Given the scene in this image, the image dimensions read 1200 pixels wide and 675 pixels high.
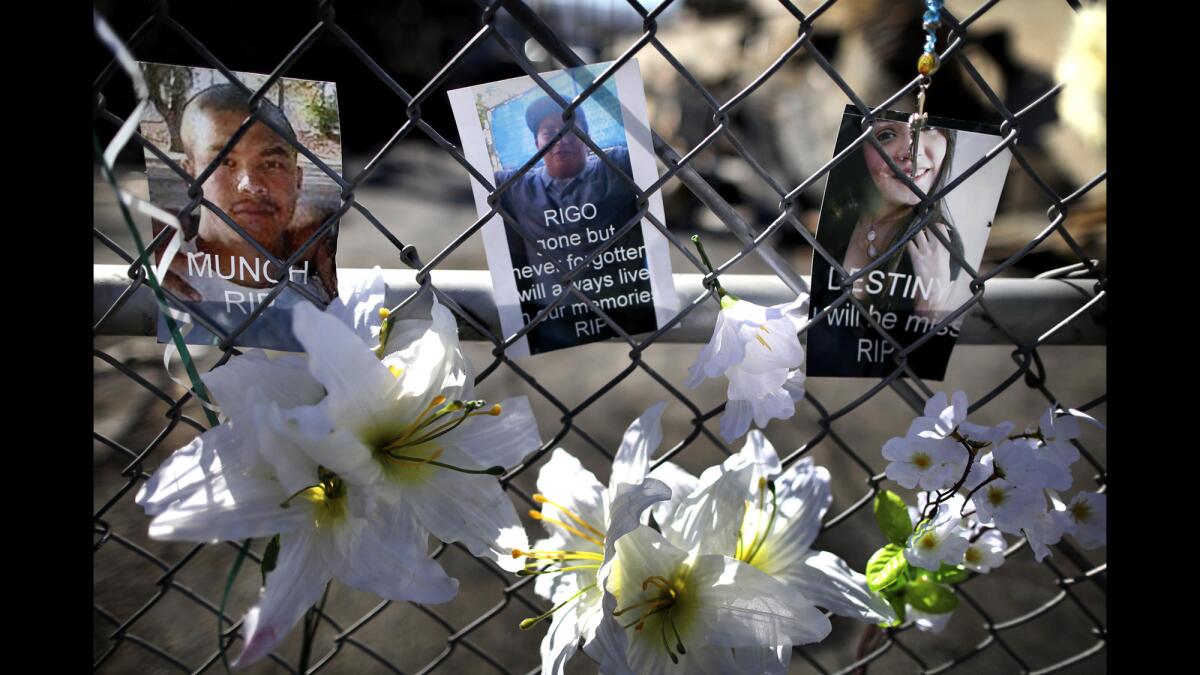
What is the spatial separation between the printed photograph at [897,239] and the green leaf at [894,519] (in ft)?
0.50

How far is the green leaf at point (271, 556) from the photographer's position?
74 centimetres

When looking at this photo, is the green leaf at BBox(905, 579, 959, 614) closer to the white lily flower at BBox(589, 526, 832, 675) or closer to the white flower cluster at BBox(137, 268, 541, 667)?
the white lily flower at BBox(589, 526, 832, 675)

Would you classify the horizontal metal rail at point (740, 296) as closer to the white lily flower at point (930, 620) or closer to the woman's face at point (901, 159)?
the woman's face at point (901, 159)

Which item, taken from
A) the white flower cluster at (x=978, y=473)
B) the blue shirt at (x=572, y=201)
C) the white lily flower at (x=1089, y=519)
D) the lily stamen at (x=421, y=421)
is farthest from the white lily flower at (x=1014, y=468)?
the lily stamen at (x=421, y=421)

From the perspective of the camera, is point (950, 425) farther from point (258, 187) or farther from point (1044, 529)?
point (258, 187)

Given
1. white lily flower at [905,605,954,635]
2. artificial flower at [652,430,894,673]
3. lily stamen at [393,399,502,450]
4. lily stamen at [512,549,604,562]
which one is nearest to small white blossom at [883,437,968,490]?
artificial flower at [652,430,894,673]

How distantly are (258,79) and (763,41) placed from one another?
229 inches

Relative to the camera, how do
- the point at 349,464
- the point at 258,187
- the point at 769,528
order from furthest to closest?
the point at 769,528 < the point at 258,187 < the point at 349,464

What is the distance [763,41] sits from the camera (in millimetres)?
6137

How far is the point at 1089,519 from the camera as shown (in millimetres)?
995

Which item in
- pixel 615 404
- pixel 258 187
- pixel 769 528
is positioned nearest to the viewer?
pixel 258 187

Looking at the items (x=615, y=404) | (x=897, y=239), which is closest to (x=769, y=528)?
(x=897, y=239)

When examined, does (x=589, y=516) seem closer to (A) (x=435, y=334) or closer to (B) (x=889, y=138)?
(A) (x=435, y=334)

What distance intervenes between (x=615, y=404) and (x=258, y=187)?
2402mm
